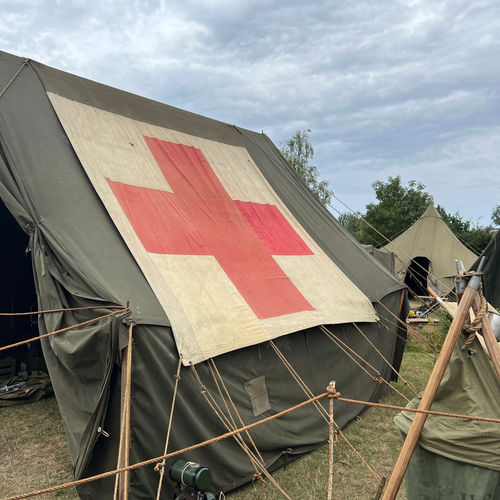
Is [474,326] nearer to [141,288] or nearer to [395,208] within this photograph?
[141,288]

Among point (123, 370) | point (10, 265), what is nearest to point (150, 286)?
point (123, 370)

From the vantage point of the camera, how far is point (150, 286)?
11.5 feet

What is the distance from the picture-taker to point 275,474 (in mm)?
3895

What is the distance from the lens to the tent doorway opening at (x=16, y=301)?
614cm

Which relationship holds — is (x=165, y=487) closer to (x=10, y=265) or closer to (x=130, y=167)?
(x=130, y=167)

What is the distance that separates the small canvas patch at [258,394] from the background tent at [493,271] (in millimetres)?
5378

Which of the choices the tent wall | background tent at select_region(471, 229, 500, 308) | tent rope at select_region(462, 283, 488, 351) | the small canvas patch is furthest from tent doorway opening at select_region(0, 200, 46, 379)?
background tent at select_region(471, 229, 500, 308)

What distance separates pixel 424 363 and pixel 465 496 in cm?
589

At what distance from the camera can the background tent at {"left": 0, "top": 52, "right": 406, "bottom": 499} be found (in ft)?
10.4

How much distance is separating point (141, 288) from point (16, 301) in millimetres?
4047

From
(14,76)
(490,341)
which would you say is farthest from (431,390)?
(14,76)

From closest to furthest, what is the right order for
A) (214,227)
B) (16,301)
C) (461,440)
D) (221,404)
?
(461,440) < (221,404) < (214,227) < (16,301)

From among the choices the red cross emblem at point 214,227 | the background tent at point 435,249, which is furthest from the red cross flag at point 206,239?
the background tent at point 435,249

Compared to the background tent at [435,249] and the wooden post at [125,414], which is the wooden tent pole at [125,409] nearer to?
the wooden post at [125,414]
